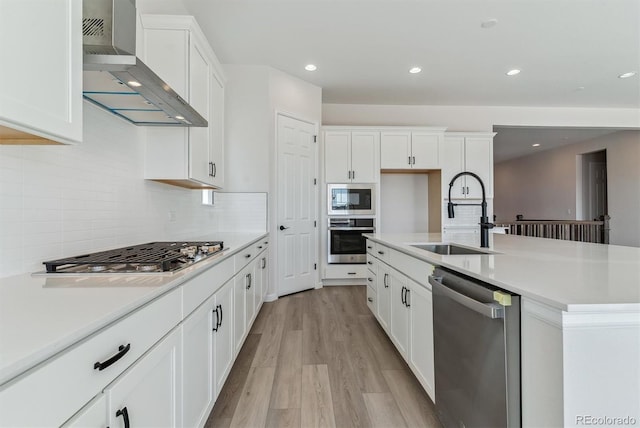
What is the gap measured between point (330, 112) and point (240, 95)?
1.87 metres

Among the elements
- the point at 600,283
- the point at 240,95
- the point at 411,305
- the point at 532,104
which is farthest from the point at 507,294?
the point at 532,104

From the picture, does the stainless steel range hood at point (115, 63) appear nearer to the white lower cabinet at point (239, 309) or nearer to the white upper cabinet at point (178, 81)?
the white upper cabinet at point (178, 81)

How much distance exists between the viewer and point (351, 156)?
445cm

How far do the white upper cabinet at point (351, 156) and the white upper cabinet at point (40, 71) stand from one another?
3.59m

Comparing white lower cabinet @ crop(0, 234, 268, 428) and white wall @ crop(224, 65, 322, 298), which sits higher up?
white wall @ crop(224, 65, 322, 298)

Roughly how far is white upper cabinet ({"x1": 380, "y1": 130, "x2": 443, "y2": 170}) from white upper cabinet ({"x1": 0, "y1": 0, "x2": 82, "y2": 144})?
4.02 m

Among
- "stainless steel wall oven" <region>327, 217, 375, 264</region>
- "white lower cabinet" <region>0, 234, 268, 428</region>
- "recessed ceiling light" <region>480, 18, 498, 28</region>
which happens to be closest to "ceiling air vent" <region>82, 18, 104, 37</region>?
"white lower cabinet" <region>0, 234, 268, 428</region>

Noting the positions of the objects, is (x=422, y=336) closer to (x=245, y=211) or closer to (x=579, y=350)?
(x=579, y=350)

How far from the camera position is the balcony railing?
5.44 m

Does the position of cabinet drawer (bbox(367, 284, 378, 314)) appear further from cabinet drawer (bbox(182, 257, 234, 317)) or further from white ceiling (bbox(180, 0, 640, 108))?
white ceiling (bbox(180, 0, 640, 108))

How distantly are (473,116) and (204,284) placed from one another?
550 cm

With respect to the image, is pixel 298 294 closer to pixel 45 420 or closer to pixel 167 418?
pixel 167 418

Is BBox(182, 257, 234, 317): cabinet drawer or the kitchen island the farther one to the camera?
A: BBox(182, 257, 234, 317): cabinet drawer

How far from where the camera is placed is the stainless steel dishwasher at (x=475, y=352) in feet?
3.12
